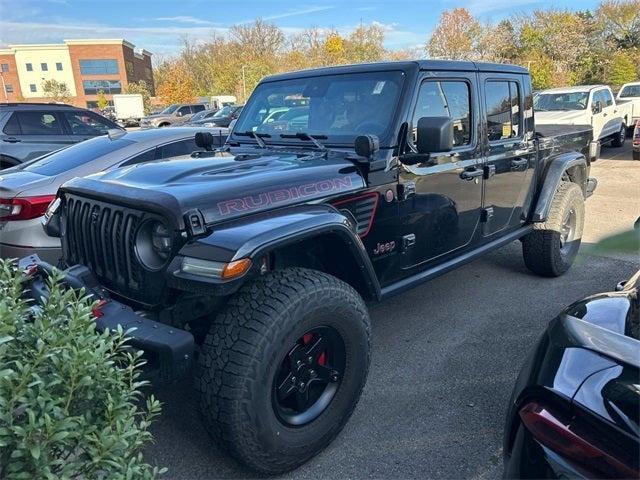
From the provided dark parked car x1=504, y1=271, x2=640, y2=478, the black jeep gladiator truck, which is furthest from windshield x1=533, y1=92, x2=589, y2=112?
dark parked car x1=504, y1=271, x2=640, y2=478

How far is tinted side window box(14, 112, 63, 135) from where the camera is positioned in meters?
8.57

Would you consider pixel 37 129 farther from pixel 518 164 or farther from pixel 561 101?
pixel 561 101

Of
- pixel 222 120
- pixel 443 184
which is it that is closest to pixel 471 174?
pixel 443 184

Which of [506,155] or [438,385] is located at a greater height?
[506,155]

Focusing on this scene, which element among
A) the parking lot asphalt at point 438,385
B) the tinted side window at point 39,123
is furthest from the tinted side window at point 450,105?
the tinted side window at point 39,123

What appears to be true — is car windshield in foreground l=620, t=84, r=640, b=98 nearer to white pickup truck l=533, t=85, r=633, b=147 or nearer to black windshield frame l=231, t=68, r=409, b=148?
white pickup truck l=533, t=85, r=633, b=147

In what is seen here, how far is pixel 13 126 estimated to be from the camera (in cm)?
850

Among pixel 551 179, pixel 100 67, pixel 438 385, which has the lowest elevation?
pixel 438 385

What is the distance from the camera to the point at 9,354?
1534 mm

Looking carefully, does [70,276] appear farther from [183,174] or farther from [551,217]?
[551,217]

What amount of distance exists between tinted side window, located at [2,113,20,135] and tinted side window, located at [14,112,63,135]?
58 millimetres

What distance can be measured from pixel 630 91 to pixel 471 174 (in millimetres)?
17530

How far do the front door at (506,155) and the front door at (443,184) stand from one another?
0.17m

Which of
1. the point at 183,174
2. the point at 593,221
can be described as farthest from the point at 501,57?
the point at 183,174
